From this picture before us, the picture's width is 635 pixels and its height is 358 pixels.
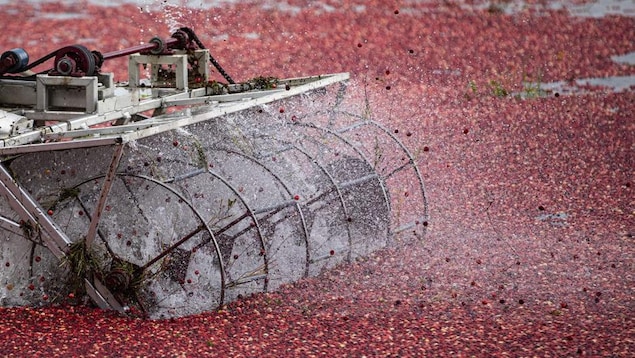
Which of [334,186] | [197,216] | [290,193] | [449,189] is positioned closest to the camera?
[197,216]

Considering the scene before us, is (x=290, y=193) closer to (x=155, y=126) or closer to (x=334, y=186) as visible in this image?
(x=334, y=186)

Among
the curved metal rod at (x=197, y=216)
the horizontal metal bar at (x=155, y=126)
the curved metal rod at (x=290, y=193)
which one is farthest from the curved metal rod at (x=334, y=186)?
the curved metal rod at (x=197, y=216)

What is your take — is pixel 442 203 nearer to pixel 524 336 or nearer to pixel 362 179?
pixel 362 179

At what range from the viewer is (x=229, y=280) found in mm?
9492

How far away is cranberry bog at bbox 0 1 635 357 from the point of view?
28.0 feet

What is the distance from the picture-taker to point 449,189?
13.0 metres

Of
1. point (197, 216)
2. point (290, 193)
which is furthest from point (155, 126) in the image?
point (290, 193)

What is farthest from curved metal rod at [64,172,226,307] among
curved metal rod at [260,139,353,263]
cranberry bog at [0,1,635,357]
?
curved metal rod at [260,139,353,263]

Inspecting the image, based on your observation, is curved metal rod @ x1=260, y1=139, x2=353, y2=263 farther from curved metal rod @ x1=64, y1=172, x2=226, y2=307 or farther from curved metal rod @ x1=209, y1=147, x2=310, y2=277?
curved metal rod @ x1=64, y1=172, x2=226, y2=307

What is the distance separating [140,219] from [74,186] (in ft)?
1.85

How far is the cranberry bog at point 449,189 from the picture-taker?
28.0 feet

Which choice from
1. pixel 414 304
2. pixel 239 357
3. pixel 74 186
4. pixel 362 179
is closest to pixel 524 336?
pixel 414 304

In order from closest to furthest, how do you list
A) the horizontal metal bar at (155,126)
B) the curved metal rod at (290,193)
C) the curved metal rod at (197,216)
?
1. the horizontal metal bar at (155,126)
2. the curved metal rod at (197,216)
3. the curved metal rod at (290,193)

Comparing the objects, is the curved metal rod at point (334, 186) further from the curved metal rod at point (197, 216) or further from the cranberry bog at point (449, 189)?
the curved metal rod at point (197, 216)
